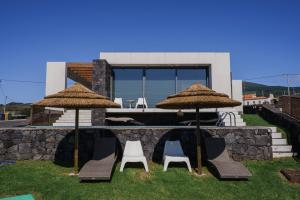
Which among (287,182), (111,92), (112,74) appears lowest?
(287,182)

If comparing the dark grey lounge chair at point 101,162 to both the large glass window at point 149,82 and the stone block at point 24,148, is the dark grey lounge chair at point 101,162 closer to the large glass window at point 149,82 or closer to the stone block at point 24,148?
the stone block at point 24,148

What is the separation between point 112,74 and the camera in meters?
16.6

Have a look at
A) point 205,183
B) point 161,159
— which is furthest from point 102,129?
point 205,183

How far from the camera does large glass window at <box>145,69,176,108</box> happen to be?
55.3 feet

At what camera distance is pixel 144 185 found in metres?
7.00

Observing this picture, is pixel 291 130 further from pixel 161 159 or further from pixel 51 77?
pixel 51 77

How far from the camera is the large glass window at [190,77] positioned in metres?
16.9

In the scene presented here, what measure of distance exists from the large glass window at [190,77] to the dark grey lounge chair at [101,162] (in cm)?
893

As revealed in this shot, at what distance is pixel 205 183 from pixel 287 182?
2535 mm

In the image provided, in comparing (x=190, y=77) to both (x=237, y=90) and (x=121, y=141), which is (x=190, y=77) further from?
(x=121, y=141)

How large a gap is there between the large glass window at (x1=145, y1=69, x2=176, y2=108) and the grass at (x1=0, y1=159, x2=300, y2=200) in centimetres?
874

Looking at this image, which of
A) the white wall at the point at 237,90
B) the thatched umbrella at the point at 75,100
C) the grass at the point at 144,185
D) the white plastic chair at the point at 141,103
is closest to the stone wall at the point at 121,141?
the grass at the point at 144,185

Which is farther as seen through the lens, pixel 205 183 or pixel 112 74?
pixel 112 74

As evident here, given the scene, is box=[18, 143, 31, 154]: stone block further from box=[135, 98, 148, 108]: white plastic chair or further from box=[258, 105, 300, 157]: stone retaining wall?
box=[258, 105, 300, 157]: stone retaining wall
